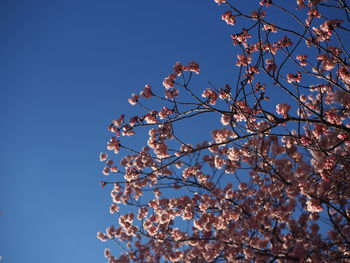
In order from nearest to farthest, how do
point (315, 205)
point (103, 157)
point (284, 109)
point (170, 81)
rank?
point (284, 109), point (315, 205), point (170, 81), point (103, 157)

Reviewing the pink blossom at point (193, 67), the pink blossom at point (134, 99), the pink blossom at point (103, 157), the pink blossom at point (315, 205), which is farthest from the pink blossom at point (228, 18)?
Result: the pink blossom at point (103, 157)

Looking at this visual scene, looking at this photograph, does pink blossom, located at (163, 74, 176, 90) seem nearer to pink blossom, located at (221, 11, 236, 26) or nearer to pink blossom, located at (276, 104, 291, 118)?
pink blossom, located at (221, 11, 236, 26)

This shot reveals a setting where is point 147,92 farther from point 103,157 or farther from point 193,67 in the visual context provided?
point 103,157

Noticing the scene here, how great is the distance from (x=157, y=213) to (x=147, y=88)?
6.03 metres

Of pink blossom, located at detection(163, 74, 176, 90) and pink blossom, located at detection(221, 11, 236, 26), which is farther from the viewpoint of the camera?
pink blossom, located at detection(163, 74, 176, 90)

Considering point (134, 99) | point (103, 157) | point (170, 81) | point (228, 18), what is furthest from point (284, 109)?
point (103, 157)

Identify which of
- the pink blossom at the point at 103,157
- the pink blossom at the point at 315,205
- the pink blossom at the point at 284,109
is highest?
the pink blossom at the point at 103,157

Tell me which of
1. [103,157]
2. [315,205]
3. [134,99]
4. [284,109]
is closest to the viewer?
[284,109]

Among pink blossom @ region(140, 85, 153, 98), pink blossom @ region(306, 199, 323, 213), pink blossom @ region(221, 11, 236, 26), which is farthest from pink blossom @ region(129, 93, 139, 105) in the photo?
pink blossom @ region(306, 199, 323, 213)

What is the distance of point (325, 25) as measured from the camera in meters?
4.79

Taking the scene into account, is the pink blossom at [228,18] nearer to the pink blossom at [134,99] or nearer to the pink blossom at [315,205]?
the pink blossom at [134,99]

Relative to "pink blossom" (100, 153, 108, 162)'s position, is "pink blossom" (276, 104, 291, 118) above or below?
below

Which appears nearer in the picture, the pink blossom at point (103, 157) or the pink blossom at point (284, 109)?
the pink blossom at point (284, 109)

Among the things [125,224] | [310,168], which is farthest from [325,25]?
[125,224]
